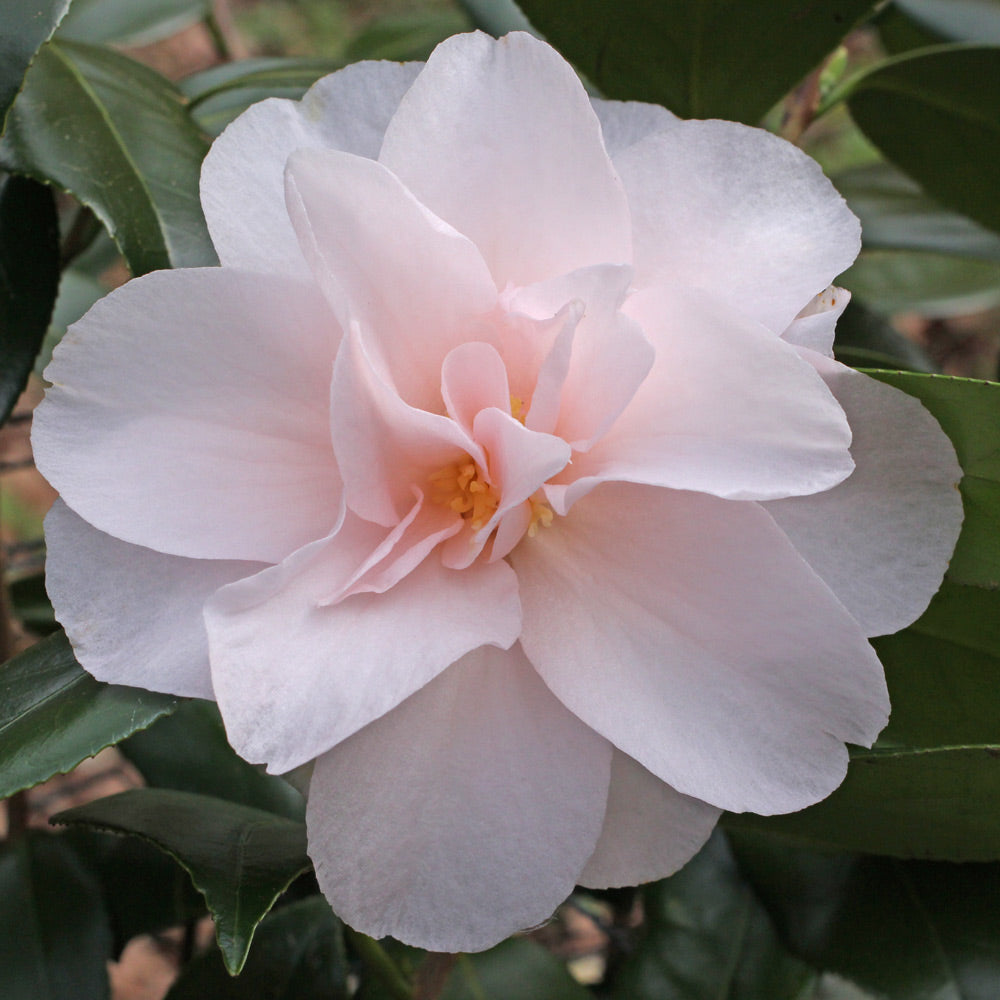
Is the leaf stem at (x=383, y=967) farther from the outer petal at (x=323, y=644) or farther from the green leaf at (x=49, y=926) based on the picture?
the outer petal at (x=323, y=644)

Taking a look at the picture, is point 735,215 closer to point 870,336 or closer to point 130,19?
point 870,336

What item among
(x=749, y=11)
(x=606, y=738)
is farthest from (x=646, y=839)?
(x=749, y=11)

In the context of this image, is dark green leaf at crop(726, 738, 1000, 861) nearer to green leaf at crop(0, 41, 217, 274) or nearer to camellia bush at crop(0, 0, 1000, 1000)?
camellia bush at crop(0, 0, 1000, 1000)

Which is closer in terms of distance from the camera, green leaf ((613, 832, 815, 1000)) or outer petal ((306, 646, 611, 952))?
outer petal ((306, 646, 611, 952))

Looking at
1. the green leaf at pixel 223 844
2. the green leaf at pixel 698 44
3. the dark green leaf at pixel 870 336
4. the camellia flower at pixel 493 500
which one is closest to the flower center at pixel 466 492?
the camellia flower at pixel 493 500

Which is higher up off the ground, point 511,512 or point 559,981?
point 511,512

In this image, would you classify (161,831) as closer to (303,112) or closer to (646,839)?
(646,839)

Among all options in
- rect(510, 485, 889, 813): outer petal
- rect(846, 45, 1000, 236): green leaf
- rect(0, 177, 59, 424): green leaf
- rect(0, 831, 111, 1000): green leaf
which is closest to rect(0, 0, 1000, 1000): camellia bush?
rect(510, 485, 889, 813): outer petal
